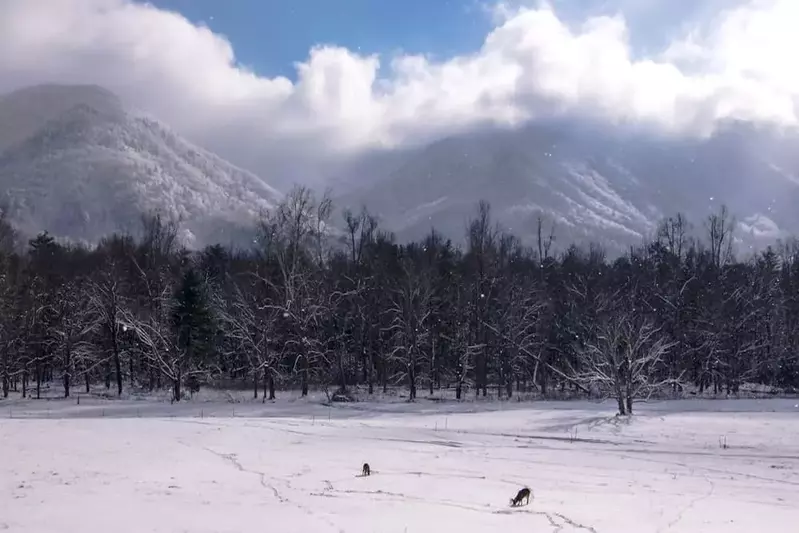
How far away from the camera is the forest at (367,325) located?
51.9 metres

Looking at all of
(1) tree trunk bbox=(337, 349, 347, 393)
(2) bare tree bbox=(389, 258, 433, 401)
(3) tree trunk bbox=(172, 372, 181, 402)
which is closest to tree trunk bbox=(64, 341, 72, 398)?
(3) tree trunk bbox=(172, 372, 181, 402)

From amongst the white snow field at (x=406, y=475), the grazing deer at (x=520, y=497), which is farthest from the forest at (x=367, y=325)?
the grazing deer at (x=520, y=497)

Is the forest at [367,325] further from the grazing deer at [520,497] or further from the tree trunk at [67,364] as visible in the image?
the grazing deer at [520,497]

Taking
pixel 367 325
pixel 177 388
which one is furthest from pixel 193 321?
pixel 367 325

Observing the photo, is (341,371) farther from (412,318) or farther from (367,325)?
(367,325)

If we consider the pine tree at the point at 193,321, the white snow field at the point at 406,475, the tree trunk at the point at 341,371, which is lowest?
the white snow field at the point at 406,475

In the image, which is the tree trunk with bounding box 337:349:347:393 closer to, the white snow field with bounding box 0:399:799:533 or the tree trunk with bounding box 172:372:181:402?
the tree trunk with bounding box 172:372:181:402

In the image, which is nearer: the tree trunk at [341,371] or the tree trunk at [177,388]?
the tree trunk at [177,388]

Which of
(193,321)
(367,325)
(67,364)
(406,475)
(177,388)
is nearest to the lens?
A: (406,475)

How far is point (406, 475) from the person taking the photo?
1875cm

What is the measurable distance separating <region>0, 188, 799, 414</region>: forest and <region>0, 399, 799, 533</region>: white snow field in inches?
719

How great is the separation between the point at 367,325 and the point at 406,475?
40.6 m

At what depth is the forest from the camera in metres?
51.9

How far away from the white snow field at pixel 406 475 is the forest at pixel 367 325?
18.3m
